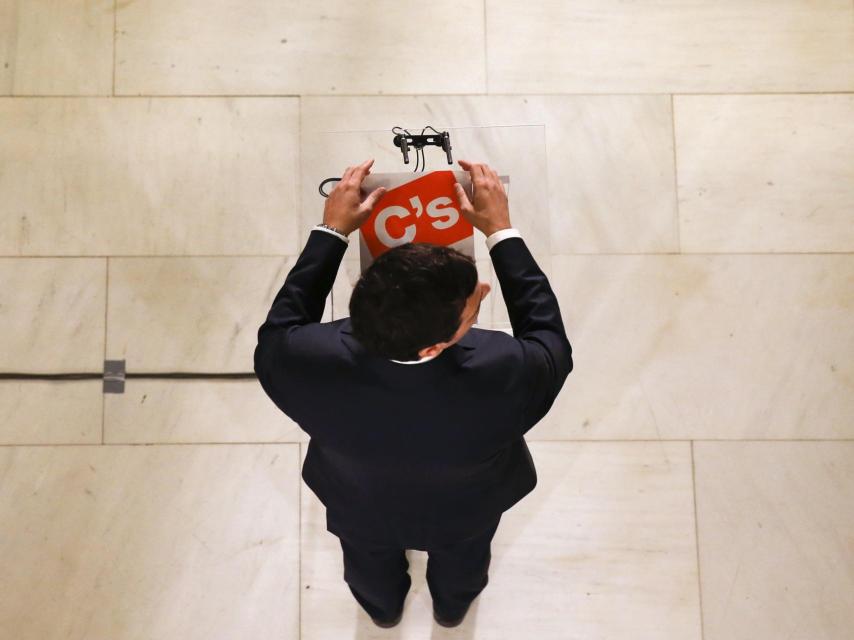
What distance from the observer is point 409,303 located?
2.88 ft

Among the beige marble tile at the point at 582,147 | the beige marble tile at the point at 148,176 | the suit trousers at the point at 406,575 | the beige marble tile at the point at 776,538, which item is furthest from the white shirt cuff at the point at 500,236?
the beige marble tile at the point at 776,538

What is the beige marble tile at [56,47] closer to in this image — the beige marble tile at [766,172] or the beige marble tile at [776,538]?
the beige marble tile at [766,172]

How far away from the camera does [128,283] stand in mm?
1739

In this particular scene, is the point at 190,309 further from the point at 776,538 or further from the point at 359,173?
the point at 776,538

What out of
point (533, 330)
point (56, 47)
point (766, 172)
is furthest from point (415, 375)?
point (56, 47)

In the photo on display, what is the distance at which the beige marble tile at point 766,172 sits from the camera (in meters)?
1.77

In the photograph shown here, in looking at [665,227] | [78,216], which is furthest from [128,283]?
[665,227]

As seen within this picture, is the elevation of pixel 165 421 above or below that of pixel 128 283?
below

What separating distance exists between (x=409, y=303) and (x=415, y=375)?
0.11m

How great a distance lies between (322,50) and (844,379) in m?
1.58

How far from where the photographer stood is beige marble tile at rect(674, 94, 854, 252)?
177 centimetres

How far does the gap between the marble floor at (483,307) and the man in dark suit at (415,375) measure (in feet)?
1.86

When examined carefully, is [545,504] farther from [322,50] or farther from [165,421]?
[322,50]

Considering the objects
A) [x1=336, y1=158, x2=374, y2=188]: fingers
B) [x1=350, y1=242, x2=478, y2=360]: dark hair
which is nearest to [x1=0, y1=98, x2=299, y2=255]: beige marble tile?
[x1=336, y1=158, x2=374, y2=188]: fingers
